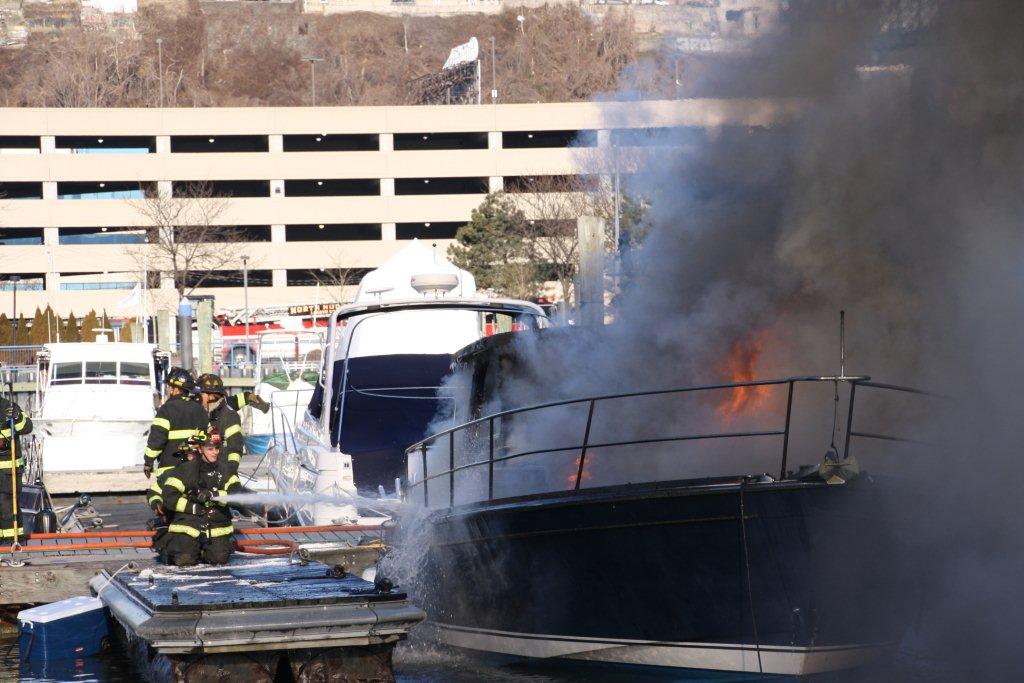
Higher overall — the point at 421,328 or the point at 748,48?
the point at 748,48

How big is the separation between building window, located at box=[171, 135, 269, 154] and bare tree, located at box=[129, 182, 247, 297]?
3.55 meters

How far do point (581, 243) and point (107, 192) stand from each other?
170ft

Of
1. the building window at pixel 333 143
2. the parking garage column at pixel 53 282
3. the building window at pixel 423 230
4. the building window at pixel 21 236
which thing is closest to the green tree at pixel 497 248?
the building window at pixel 423 230

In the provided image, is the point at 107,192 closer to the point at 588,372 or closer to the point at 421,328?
the point at 421,328

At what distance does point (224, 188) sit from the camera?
64688 millimetres

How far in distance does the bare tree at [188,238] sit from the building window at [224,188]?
44cm

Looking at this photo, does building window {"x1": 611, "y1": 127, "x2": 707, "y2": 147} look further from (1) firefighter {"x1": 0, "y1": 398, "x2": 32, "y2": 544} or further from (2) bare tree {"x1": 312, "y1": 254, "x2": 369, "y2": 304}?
(2) bare tree {"x1": 312, "y1": 254, "x2": 369, "y2": 304}

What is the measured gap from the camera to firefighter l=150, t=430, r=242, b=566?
1065 cm

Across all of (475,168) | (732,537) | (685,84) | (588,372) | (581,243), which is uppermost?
(475,168)

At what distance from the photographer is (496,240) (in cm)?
5103

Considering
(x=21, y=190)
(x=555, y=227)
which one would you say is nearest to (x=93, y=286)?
(x=21, y=190)

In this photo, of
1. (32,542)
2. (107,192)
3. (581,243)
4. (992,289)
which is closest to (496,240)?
(107,192)

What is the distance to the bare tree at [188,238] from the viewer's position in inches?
2319

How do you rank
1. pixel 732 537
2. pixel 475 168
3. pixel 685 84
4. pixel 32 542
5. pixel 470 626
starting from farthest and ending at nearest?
pixel 475 168, pixel 32 542, pixel 685 84, pixel 470 626, pixel 732 537
